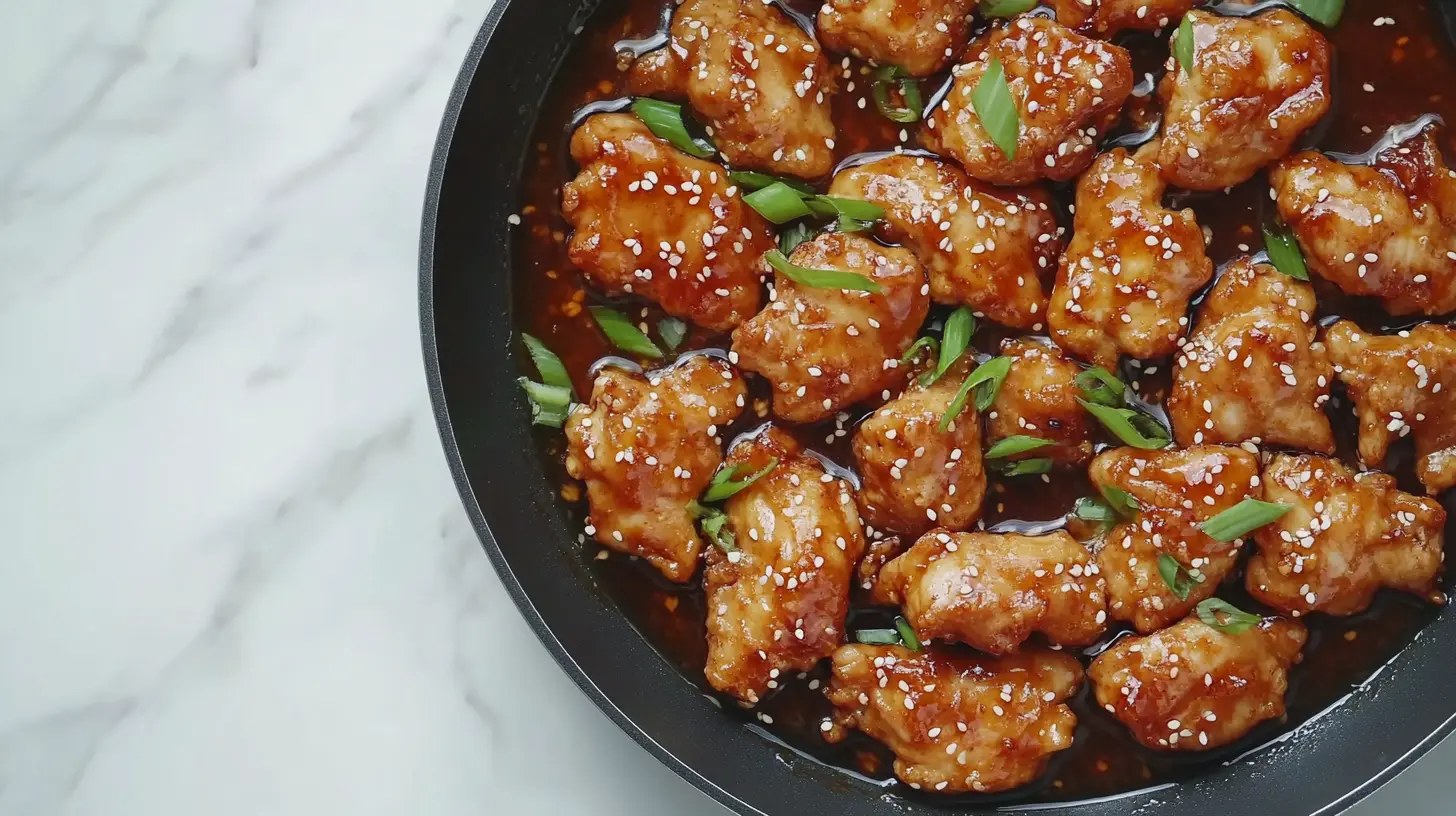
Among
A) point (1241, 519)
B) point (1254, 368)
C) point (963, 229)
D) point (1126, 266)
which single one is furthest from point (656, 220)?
point (1241, 519)

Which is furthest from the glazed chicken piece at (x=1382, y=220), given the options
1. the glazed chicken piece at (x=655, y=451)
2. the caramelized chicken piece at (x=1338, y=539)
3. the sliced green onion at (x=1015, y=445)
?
the glazed chicken piece at (x=655, y=451)

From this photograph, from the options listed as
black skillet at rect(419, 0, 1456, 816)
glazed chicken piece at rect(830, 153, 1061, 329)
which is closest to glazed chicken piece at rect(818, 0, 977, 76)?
glazed chicken piece at rect(830, 153, 1061, 329)

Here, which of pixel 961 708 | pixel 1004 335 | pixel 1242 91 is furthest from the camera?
pixel 1004 335

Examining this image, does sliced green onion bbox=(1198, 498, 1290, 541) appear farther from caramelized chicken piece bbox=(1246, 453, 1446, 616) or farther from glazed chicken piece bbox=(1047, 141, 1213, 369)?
glazed chicken piece bbox=(1047, 141, 1213, 369)

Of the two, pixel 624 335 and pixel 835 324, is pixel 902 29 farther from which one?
pixel 624 335

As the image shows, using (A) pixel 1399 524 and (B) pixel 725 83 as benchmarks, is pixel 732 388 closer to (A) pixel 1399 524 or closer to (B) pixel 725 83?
(B) pixel 725 83
